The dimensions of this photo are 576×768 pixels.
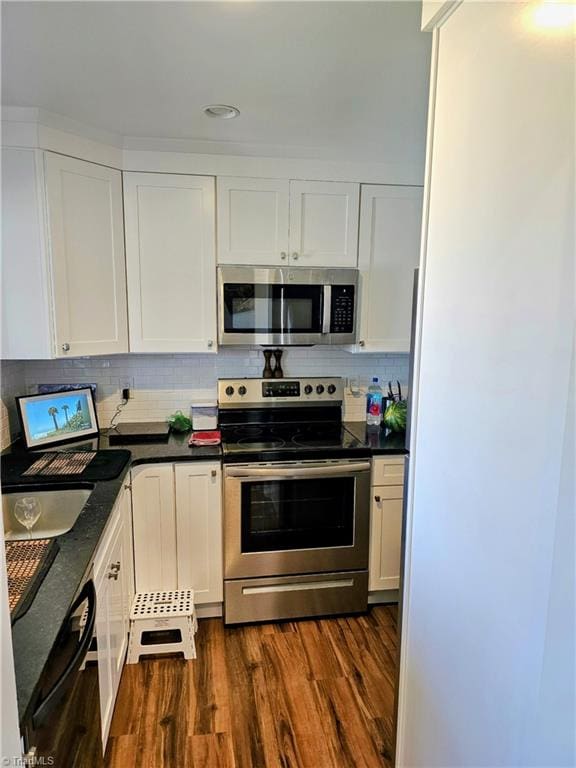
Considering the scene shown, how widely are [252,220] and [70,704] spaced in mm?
2215

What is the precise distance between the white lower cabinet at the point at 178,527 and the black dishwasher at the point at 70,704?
3.00 ft

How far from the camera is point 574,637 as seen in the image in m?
0.74

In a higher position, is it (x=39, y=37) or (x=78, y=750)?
(x=39, y=37)

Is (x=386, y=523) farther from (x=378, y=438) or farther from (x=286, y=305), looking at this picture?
(x=286, y=305)

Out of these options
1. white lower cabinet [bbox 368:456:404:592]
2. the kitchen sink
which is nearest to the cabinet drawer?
white lower cabinet [bbox 368:456:404:592]

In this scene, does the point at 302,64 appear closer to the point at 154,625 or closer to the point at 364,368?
the point at 364,368

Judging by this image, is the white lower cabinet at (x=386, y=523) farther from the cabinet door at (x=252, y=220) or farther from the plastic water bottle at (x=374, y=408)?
the cabinet door at (x=252, y=220)

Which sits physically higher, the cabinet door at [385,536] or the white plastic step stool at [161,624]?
the cabinet door at [385,536]

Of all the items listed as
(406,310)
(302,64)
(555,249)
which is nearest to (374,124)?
(302,64)

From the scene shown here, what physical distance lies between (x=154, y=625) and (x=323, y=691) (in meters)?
0.84

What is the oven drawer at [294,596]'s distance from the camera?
2.58 meters

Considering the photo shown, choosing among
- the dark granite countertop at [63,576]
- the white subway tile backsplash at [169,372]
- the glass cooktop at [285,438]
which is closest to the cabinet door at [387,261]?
the white subway tile backsplash at [169,372]

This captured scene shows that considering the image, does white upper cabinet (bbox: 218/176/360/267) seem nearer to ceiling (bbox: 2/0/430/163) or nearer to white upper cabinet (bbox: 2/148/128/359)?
ceiling (bbox: 2/0/430/163)

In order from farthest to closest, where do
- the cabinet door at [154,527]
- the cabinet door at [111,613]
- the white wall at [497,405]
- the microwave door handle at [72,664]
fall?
the cabinet door at [154,527]
the cabinet door at [111,613]
the microwave door handle at [72,664]
the white wall at [497,405]
